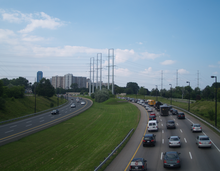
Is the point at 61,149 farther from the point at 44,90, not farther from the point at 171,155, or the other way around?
the point at 44,90

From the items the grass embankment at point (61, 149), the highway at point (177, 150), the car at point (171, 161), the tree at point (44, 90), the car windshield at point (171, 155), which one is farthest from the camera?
the tree at point (44, 90)

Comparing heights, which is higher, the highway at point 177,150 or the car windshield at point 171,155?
the car windshield at point 171,155

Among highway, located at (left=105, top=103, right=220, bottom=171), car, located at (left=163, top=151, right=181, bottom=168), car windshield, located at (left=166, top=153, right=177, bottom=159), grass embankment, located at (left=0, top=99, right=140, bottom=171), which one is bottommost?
grass embankment, located at (left=0, top=99, right=140, bottom=171)

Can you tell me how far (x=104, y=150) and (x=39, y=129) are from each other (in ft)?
58.3

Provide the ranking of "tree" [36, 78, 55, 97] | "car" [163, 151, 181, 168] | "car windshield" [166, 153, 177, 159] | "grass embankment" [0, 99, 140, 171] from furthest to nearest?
1. "tree" [36, 78, 55, 97]
2. "grass embankment" [0, 99, 140, 171]
3. "car windshield" [166, 153, 177, 159]
4. "car" [163, 151, 181, 168]

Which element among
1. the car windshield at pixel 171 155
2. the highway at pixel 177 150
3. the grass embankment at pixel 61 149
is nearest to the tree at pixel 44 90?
the grass embankment at pixel 61 149

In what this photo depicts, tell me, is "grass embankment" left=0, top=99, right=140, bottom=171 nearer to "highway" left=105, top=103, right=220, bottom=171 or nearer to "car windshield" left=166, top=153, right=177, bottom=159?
"highway" left=105, top=103, right=220, bottom=171

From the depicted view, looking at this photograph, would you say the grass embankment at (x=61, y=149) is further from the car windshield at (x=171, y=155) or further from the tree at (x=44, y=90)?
the tree at (x=44, y=90)

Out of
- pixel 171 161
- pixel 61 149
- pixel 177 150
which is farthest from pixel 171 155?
pixel 61 149

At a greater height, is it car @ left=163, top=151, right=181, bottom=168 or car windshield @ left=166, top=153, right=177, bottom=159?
car windshield @ left=166, top=153, right=177, bottom=159

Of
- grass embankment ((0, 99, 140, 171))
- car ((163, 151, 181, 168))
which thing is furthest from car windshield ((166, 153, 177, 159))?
grass embankment ((0, 99, 140, 171))

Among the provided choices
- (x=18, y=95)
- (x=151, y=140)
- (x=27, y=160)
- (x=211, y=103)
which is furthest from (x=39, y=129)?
(x=211, y=103)

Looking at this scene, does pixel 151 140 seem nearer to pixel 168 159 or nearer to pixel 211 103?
pixel 168 159

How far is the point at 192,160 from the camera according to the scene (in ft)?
58.9
